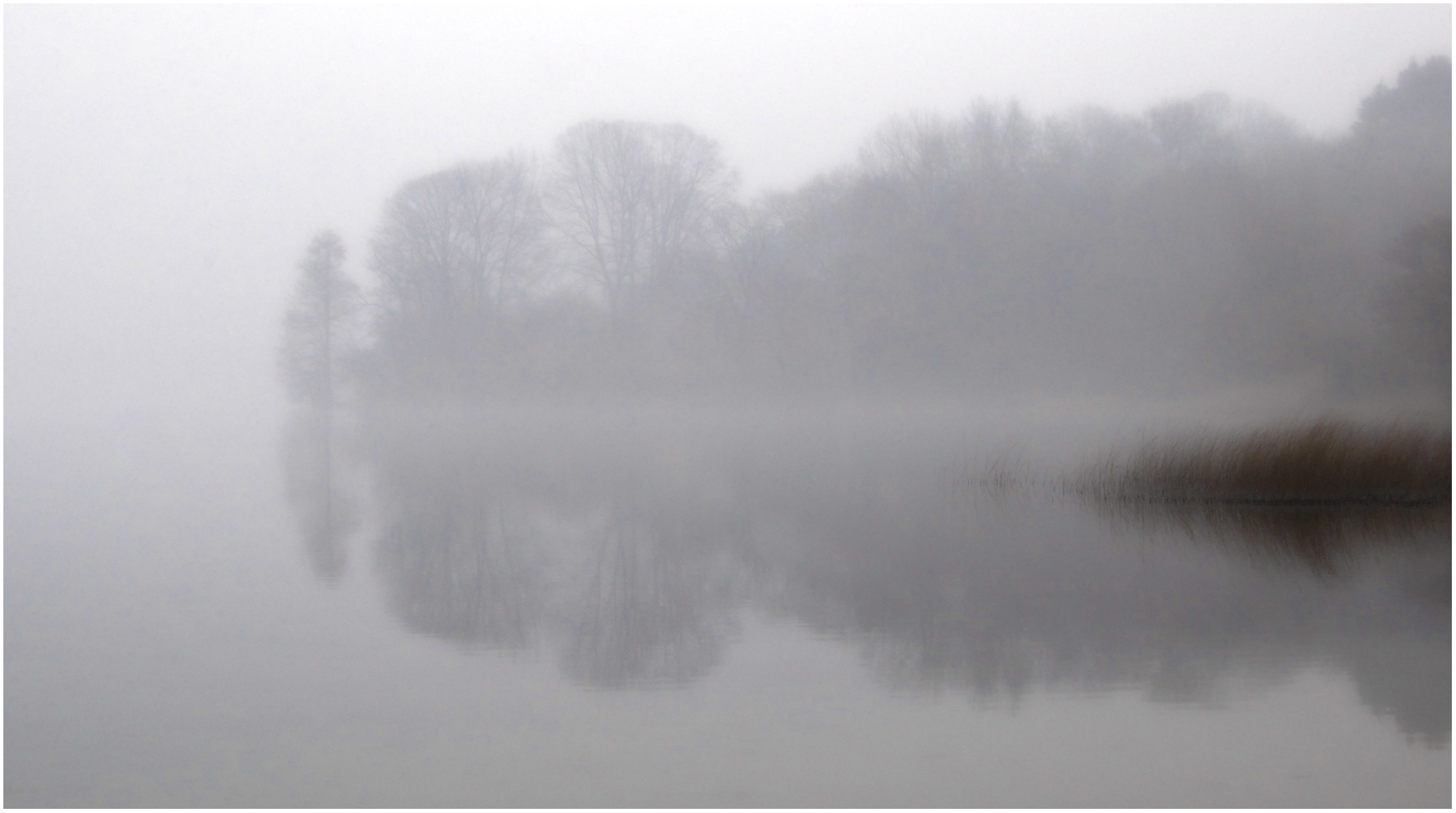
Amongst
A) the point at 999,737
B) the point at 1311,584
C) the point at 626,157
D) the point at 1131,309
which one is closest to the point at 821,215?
the point at 626,157

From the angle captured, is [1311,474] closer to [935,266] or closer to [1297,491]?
[1297,491]

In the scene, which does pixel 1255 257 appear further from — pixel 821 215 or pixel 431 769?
pixel 431 769

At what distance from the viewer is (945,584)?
4.81 metres

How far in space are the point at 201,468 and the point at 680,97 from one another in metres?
18.4

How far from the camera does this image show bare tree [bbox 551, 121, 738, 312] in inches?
884

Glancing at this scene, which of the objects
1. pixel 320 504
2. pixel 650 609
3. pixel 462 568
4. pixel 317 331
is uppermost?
pixel 317 331

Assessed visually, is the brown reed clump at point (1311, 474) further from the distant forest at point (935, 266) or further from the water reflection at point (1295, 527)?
the distant forest at point (935, 266)

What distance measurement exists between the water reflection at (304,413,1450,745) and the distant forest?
35.4 feet

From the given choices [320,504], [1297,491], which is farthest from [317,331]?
[1297,491]

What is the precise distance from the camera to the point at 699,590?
4.70 metres

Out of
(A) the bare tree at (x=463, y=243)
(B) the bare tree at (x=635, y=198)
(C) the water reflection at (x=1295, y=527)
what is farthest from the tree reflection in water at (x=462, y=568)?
(A) the bare tree at (x=463, y=243)

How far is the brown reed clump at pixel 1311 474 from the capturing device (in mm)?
6602

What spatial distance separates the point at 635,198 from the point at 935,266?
5.32 m

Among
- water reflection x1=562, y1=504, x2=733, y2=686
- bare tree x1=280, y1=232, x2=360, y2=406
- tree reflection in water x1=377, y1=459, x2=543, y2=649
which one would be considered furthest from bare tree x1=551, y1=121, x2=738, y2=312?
water reflection x1=562, y1=504, x2=733, y2=686
